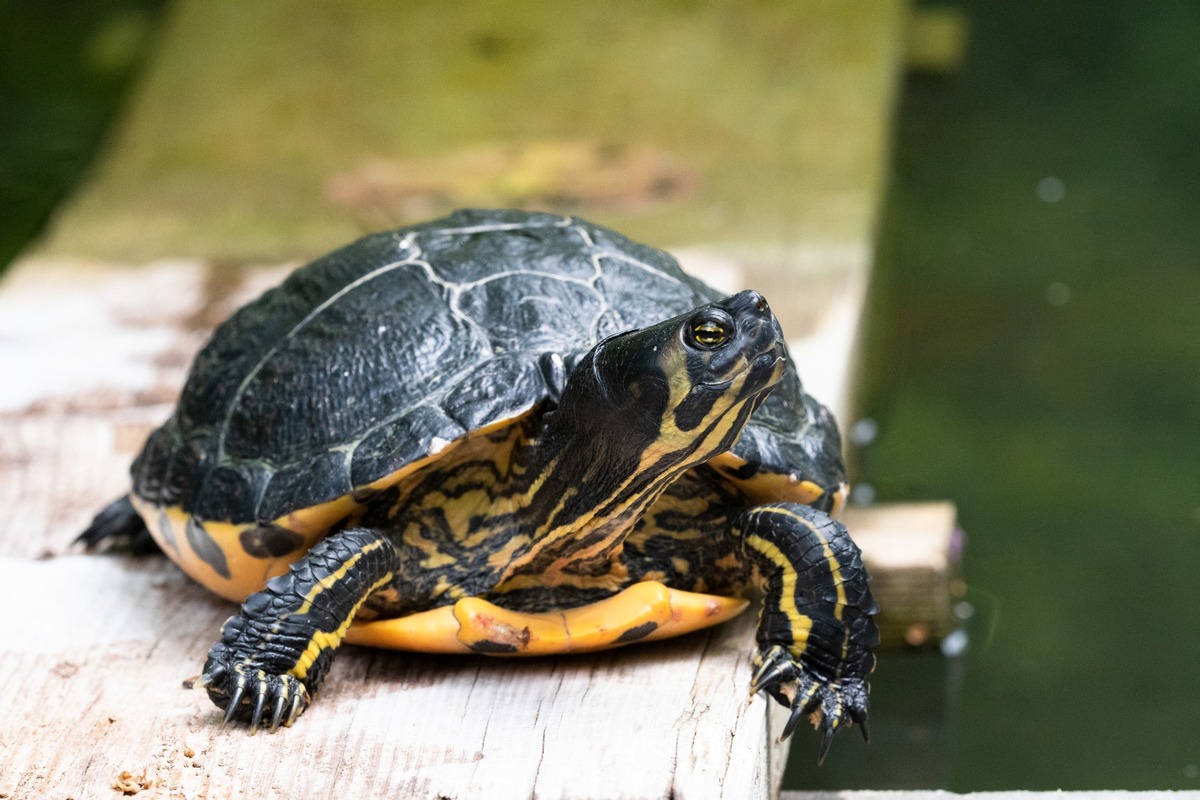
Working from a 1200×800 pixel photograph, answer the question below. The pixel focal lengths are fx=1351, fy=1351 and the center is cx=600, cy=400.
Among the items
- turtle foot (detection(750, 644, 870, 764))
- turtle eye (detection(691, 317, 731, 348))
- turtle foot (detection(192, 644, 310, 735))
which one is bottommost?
turtle foot (detection(192, 644, 310, 735))

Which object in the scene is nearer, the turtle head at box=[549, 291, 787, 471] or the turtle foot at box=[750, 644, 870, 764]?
the turtle head at box=[549, 291, 787, 471]

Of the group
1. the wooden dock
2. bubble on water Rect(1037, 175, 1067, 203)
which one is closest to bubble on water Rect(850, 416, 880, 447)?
the wooden dock

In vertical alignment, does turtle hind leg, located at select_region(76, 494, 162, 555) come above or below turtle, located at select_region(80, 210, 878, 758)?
below

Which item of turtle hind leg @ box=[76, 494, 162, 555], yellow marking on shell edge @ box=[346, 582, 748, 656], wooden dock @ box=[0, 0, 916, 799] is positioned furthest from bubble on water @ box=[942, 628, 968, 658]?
turtle hind leg @ box=[76, 494, 162, 555]

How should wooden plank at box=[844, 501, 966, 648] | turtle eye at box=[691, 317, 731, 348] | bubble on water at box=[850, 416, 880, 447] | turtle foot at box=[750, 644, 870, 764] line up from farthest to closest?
bubble on water at box=[850, 416, 880, 447] → wooden plank at box=[844, 501, 966, 648] → turtle foot at box=[750, 644, 870, 764] → turtle eye at box=[691, 317, 731, 348]

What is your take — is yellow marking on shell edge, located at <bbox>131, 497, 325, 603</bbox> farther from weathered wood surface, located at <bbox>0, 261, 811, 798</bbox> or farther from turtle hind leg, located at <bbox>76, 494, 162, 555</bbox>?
Answer: turtle hind leg, located at <bbox>76, 494, 162, 555</bbox>

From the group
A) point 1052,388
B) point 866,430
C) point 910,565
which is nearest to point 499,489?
point 910,565

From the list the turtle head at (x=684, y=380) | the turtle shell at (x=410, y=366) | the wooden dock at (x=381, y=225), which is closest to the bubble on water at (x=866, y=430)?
the wooden dock at (x=381, y=225)

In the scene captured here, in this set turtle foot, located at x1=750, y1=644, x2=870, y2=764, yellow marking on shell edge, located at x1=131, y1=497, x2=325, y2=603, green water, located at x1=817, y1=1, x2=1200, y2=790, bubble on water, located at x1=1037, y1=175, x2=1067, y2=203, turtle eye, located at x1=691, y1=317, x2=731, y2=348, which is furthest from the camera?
bubble on water, located at x1=1037, y1=175, x2=1067, y2=203
